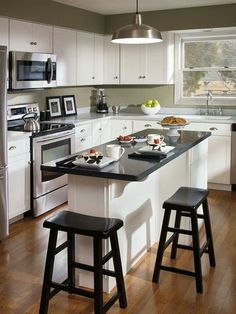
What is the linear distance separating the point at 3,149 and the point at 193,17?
140 inches

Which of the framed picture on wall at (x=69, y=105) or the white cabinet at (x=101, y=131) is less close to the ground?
the framed picture on wall at (x=69, y=105)

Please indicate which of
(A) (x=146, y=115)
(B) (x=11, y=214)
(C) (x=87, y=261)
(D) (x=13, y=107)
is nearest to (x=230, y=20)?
(A) (x=146, y=115)

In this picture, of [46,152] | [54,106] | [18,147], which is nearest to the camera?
[18,147]

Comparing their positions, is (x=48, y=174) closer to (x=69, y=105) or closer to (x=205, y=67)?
(x=69, y=105)

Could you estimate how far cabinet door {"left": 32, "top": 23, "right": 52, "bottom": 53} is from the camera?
5.05m

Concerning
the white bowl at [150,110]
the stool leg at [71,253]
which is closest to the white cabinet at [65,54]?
the white bowl at [150,110]

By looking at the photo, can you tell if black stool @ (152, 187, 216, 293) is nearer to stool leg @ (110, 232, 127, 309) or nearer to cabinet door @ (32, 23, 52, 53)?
stool leg @ (110, 232, 127, 309)

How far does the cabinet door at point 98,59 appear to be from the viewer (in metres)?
6.44

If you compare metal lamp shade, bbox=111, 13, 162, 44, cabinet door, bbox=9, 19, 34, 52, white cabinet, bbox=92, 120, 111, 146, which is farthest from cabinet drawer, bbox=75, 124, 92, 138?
metal lamp shade, bbox=111, 13, 162, 44

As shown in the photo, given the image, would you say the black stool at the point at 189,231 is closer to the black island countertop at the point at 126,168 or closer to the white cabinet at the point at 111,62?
the black island countertop at the point at 126,168

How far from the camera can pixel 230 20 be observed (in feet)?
19.5

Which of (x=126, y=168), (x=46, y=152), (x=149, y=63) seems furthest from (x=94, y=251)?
(x=149, y=63)

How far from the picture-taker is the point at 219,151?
5738 millimetres

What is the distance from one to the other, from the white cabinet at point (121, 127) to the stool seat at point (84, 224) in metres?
3.60
